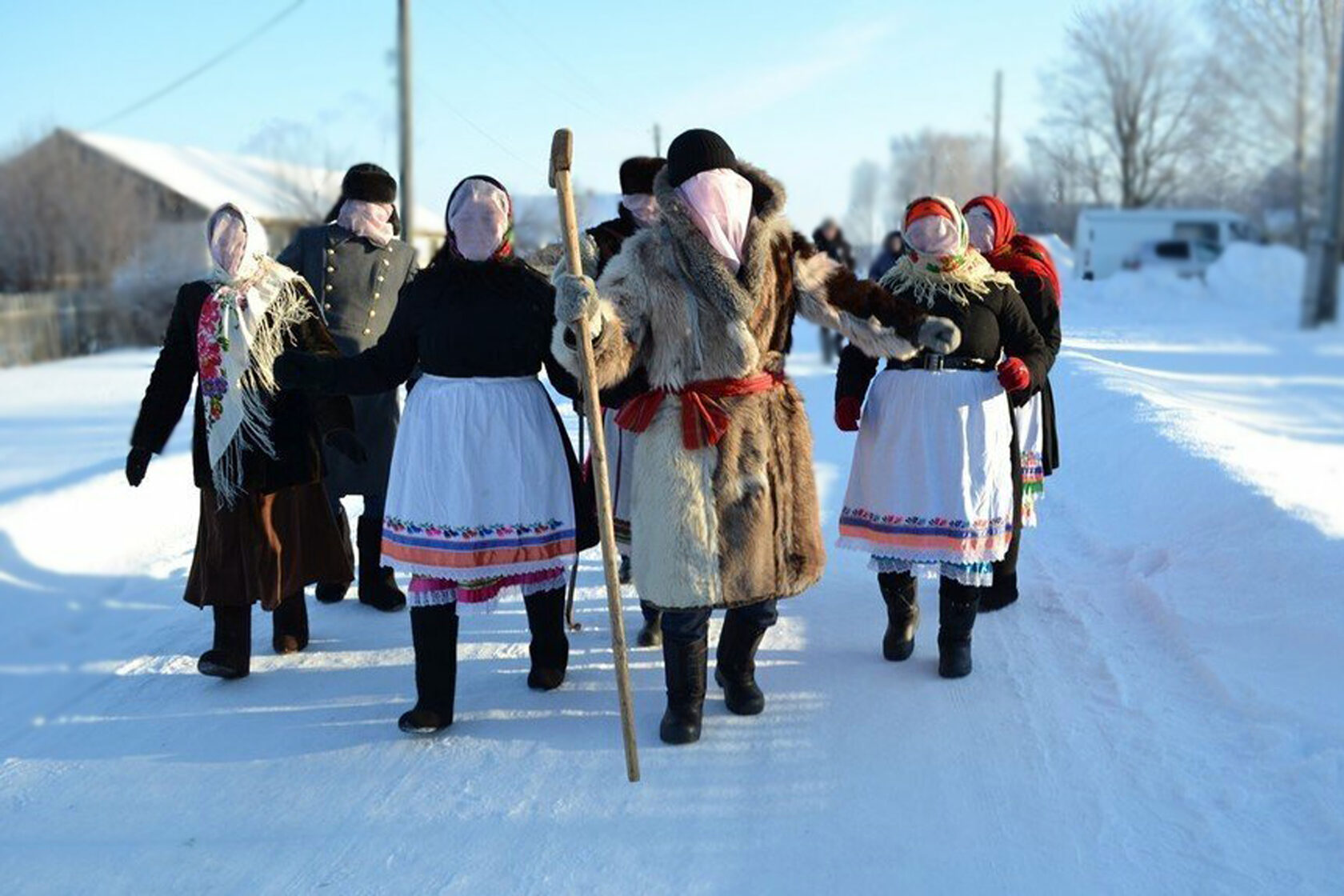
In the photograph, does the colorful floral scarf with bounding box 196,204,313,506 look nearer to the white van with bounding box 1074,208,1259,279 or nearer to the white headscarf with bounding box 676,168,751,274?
the white headscarf with bounding box 676,168,751,274

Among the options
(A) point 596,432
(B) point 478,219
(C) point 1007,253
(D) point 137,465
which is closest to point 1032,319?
(C) point 1007,253

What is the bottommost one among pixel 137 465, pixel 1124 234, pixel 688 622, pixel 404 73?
pixel 688 622

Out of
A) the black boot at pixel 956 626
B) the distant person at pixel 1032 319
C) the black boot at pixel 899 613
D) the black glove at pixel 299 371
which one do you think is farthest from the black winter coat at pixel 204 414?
the distant person at pixel 1032 319

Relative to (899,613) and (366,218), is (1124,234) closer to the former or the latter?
(899,613)

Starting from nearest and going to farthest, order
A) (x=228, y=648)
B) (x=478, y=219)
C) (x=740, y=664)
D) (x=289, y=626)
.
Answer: (x=478, y=219)
(x=740, y=664)
(x=228, y=648)
(x=289, y=626)

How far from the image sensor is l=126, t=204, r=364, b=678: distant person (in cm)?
405

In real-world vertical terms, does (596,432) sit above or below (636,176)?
below

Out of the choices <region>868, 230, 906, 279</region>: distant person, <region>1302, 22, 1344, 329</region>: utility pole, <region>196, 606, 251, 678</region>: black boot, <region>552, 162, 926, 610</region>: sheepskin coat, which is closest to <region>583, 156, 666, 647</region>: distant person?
<region>552, 162, 926, 610</region>: sheepskin coat

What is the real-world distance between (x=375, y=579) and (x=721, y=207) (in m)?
2.55

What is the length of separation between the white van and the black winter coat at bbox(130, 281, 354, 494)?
1761 cm

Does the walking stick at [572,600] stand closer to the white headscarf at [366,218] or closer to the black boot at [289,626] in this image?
the black boot at [289,626]

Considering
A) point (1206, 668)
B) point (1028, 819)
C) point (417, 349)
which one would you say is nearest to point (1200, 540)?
point (1206, 668)

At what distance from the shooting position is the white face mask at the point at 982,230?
15.8ft

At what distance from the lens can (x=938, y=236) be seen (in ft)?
13.0
